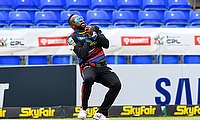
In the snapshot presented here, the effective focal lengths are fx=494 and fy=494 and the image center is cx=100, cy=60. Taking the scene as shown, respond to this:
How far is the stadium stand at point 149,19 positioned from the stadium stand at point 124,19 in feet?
0.60

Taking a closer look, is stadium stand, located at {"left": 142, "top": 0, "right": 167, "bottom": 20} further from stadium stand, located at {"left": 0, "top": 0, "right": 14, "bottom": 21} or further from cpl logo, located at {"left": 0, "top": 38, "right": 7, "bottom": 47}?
cpl logo, located at {"left": 0, "top": 38, "right": 7, "bottom": 47}

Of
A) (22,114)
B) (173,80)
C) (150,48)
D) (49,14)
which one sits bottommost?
(22,114)

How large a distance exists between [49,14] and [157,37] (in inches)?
124

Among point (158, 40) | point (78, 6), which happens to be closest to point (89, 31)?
point (158, 40)

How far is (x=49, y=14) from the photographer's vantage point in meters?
12.7

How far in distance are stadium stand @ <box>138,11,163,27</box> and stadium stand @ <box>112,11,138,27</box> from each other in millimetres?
182

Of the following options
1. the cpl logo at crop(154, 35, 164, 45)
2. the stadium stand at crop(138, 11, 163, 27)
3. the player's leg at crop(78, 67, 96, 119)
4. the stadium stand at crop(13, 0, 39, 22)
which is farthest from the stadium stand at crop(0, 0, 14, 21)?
the player's leg at crop(78, 67, 96, 119)

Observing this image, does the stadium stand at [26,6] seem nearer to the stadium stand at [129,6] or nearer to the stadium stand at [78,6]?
the stadium stand at [78,6]

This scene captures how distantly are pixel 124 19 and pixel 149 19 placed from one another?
2.16ft

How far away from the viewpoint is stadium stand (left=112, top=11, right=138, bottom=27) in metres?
12.8

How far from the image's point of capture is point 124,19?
42.4 ft

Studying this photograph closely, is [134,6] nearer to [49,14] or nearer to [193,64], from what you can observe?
[49,14]

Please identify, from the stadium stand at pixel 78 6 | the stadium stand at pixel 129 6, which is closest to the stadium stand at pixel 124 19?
the stadium stand at pixel 129 6

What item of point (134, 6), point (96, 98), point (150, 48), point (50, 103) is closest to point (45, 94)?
point (50, 103)
